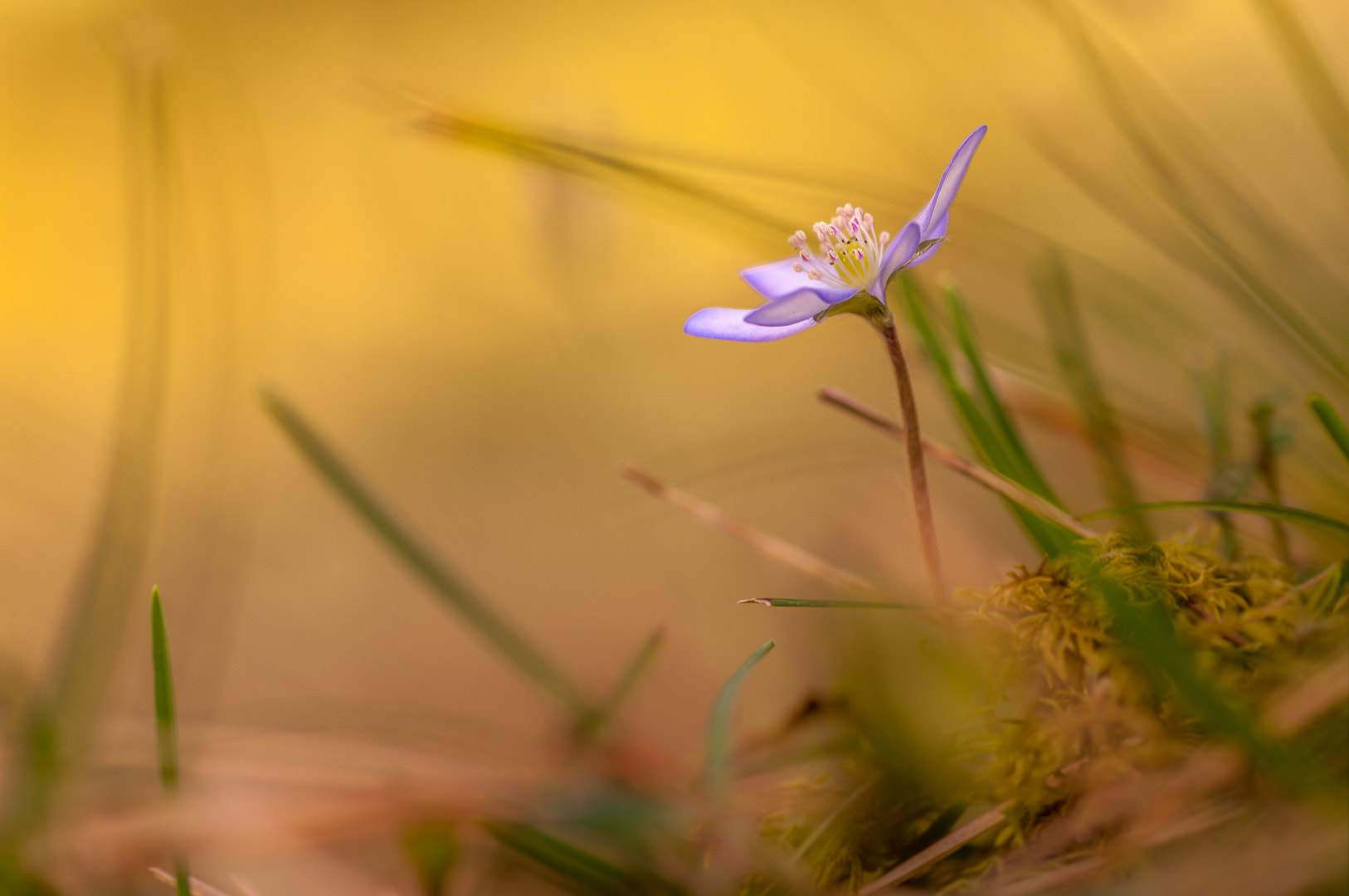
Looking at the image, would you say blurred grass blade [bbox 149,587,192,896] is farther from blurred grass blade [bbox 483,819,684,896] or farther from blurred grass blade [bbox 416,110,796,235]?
blurred grass blade [bbox 416,110,796,235]

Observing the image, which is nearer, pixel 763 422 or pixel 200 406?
pixel 763 422

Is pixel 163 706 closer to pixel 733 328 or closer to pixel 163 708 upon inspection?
pixel 163 708

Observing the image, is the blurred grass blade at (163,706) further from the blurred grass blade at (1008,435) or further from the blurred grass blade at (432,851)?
the blurred grass blade at (1008,435)

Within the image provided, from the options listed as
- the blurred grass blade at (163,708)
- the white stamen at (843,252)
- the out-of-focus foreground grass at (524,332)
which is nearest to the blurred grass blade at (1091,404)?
the out-of-focus foreground grass at (524,332)

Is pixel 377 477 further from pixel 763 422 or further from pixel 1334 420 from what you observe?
pixel 1334 420

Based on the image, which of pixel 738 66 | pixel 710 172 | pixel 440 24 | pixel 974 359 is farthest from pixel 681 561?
pixel 440 24

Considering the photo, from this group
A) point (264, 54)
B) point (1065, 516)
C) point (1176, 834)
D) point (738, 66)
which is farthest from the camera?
point (264, 54)

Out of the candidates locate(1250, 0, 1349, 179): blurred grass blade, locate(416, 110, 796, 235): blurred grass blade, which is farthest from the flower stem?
locate(1250, 0, 1349, 179): blurred grass blade

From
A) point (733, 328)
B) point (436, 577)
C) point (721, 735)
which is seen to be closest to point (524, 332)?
point (436, 577)
